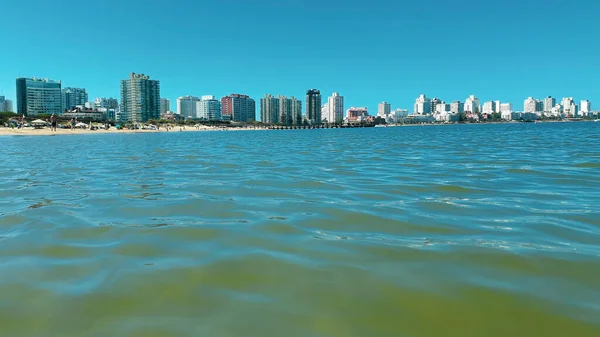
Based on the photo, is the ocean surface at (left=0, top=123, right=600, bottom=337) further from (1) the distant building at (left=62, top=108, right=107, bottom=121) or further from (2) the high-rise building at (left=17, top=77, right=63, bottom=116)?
(2) the high-rise building at (left=17, top=77, right=63, bottom=116)

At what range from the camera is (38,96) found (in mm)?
188500

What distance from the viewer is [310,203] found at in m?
8.91

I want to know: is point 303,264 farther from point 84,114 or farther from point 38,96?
point 38,96

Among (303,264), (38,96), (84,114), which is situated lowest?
(303,264)

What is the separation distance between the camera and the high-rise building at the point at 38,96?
18775 centimetres

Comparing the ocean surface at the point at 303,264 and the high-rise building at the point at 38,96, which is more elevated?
the high-rise building at the point at 38,96

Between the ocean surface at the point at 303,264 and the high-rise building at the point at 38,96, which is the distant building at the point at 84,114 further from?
the ocean surface at the point at 303,264

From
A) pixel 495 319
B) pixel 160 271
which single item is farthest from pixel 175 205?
pixel 495 319

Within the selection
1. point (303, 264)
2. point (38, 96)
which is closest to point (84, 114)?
point (38, 96)

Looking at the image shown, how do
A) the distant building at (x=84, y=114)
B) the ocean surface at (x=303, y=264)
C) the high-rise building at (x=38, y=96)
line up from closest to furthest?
the ocean surface at (x=303, y=264) → the distant building at (x=84, y=114) → the high-rise building at (x=38, y=96)

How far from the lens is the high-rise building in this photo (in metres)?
188

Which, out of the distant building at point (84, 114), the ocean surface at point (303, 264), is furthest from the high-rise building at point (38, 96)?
the ocean surface at point (303, 264)

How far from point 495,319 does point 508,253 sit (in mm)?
1974

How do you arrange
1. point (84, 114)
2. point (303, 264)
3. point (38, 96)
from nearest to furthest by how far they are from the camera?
point (303, 264), point (84, 114), point (38, 96)
